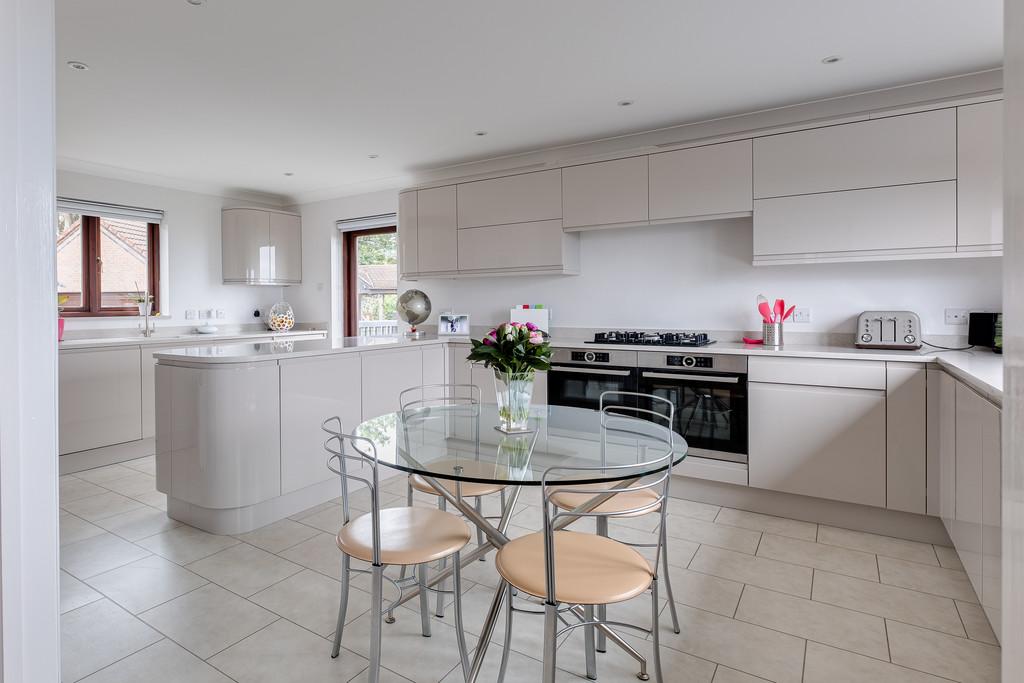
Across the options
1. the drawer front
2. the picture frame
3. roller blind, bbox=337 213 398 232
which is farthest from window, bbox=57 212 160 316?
the drawer front

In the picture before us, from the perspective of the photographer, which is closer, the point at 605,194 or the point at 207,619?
the point at 207,619

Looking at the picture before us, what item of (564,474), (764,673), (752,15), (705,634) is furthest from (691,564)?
(752,15)

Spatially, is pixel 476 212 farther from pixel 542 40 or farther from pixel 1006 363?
pixel 1006 363

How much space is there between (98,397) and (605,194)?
13.3 ft

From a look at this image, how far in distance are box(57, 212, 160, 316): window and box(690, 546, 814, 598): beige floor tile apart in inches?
208

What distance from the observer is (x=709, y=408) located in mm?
3348

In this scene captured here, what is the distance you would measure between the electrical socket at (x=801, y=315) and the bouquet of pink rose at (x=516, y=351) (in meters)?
2.24

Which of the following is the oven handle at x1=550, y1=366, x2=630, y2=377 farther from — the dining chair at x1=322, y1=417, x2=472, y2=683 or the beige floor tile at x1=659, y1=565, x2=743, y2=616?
the dining chair at x1=322, y1=417, x2=472, y2=683

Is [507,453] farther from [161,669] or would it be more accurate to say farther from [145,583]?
[145,583]

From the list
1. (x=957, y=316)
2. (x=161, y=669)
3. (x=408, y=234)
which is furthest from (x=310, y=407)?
(x=957, y=316)

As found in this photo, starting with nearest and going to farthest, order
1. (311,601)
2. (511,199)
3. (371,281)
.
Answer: (311,601) → (511,199) → (371,281)

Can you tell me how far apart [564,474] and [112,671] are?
1.64 meters

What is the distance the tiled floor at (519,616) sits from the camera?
1.84m

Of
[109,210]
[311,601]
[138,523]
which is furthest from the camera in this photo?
[109,210]
